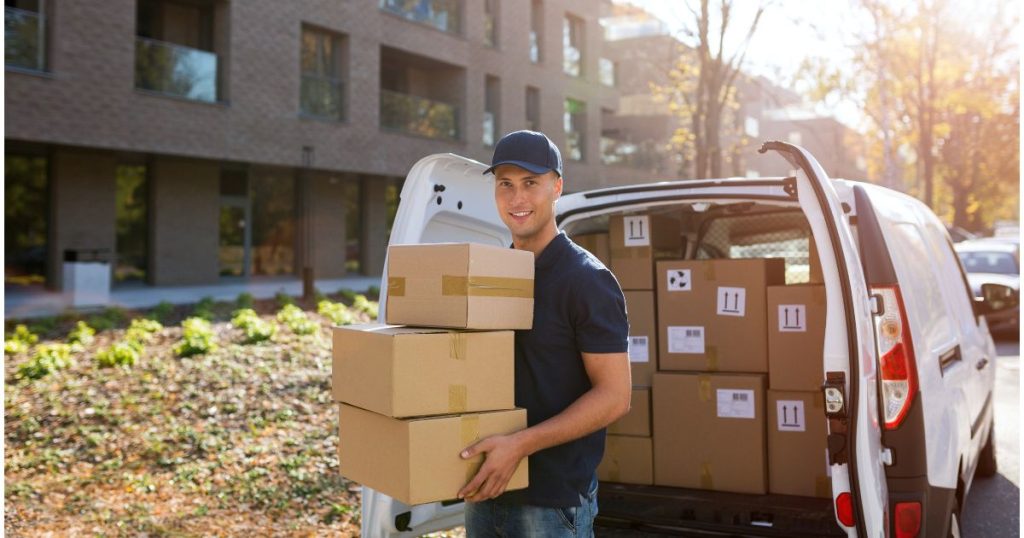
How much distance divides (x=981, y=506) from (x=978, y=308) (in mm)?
1291

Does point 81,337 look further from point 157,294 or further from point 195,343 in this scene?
point 157,294

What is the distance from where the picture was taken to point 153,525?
4770 millimetres

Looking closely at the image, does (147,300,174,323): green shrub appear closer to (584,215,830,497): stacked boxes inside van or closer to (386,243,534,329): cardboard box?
(584,215,830,497): stacked boxes inside van

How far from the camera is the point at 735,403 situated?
4371mm

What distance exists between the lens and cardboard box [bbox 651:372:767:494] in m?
4.31

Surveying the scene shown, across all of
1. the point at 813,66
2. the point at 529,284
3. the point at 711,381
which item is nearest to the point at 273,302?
the point at 711,381

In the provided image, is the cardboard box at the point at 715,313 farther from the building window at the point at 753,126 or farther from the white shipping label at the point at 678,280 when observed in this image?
the building window at the point at 753,126

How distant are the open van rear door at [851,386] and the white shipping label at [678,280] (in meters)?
1.63

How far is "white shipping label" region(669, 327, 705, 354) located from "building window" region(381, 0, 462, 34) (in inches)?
752

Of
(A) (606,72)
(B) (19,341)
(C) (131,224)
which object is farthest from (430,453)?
(A) (606,72)

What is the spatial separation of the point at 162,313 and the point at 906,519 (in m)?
11.5

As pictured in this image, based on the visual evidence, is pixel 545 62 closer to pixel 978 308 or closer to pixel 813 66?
pixel 813 66

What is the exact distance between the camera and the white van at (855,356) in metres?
2.95

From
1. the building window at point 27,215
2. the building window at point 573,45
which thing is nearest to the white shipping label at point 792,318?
the building window at point 27,215
